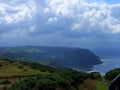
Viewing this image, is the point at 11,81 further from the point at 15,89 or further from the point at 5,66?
the point at 5,66

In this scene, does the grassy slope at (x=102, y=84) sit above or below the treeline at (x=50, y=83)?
below

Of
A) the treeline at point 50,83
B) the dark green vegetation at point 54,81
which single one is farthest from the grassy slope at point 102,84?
the treeline at point 50,83

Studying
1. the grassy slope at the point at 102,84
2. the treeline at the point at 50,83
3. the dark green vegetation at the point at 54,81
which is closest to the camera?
the treeline at the point at 50,83

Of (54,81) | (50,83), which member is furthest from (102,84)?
(50,83)

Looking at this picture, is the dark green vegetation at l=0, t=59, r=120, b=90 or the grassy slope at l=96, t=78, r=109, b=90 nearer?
the dark green vegetation at l=0, t=59, r=120, b=90

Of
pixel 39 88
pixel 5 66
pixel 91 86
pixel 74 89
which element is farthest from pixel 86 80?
pixel 5 66

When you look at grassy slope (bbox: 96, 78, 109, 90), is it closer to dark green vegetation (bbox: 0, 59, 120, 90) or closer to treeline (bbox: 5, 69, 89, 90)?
dark green vegetation (bbox: 0, 59, 120, 90)

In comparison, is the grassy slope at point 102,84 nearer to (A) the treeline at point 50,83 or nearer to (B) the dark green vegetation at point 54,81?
(B) the dark green vegetation at point 54,81

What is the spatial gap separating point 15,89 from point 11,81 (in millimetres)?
11740

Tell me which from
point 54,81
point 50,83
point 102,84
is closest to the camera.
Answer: point 50,83

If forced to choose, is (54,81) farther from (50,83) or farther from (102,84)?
(102,84)

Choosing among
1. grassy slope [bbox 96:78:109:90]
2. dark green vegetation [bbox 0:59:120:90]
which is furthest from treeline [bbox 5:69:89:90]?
grassy slope [bbox 96:78:109:90]

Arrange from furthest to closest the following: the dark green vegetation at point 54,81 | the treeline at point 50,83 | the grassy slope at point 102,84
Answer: the grassy slope at point 102,84 < the dark green vegetation at point 54,81 < the treeline at point 50,83

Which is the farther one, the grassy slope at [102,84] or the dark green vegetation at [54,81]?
the grassy slope at [102,84]
